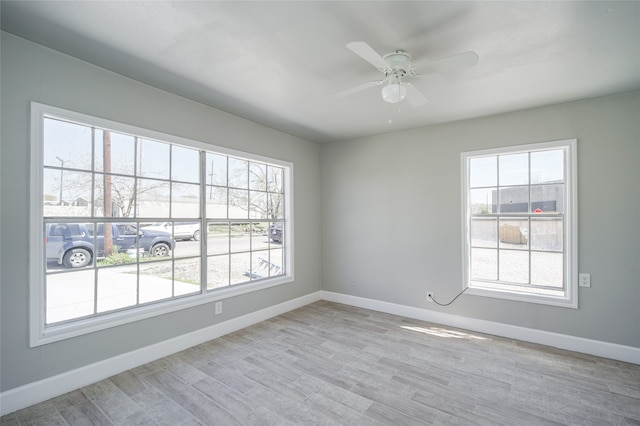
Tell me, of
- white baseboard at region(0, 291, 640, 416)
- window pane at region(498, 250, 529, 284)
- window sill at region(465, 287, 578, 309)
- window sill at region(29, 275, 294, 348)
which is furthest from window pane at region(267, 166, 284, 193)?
window pane at region(498, 250, 529, 284)

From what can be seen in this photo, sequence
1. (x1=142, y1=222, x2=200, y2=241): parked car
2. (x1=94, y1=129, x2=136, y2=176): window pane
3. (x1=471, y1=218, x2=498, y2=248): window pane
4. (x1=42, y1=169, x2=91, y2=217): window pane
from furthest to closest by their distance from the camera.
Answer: (x1=471, y1=218, x2=498, y2=248): window pane → (x1=142, y1=222, x2=200, y2=241): parked car → (x1=94, y1=129, x2=136, y2=176): window pane → (x1=42, y1=169, x2=91, y2=217): window pane

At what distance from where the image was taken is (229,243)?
3.57 metres

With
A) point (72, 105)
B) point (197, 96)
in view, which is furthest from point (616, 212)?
point (72, 105)

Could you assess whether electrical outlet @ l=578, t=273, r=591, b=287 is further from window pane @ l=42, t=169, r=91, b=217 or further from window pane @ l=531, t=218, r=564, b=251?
window pane @ l=42, t=169, r=91, b=217

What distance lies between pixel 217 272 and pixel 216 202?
83 centimetres

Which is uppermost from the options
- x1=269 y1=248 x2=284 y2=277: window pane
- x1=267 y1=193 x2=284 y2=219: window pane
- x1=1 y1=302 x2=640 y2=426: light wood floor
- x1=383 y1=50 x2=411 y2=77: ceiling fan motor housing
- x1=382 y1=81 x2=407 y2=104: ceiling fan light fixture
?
x1=383 y1=50 x2=411 y2=77: ceiling fan motor housing

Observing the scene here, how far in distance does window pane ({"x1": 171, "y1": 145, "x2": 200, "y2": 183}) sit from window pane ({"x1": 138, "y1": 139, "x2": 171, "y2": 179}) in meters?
0.07

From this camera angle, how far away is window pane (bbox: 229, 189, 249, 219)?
3.62m

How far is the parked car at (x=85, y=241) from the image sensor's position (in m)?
2.29

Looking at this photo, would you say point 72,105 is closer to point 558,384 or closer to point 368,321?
point 368,321

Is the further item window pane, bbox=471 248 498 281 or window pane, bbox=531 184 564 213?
window pane, bbox=471 248 498 281

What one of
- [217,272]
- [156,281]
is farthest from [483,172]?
[156,281]

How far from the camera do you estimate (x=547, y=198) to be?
3264 millimetres

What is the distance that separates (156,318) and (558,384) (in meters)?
3.64
